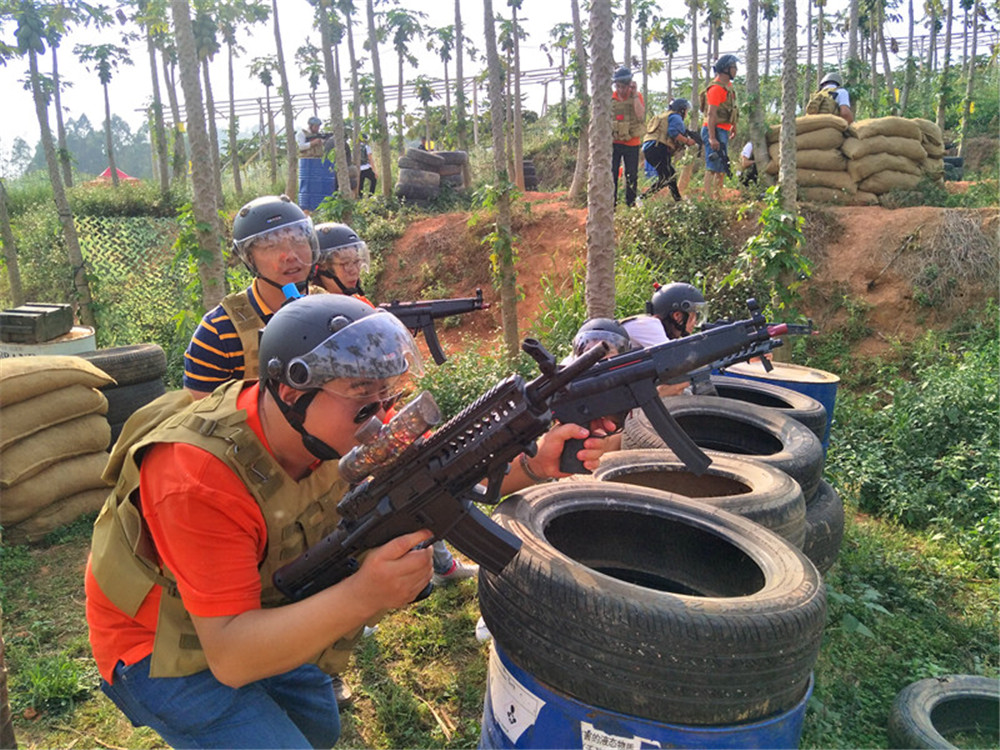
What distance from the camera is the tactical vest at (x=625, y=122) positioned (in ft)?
34.7

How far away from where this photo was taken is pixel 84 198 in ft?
60.2

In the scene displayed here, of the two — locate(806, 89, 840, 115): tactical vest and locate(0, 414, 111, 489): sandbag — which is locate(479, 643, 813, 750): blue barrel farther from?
locate(806, 89, 840, 115): tactical vest

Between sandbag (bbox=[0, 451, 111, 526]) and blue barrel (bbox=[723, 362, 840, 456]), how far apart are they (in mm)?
4916

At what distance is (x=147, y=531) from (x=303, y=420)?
19.8 inches

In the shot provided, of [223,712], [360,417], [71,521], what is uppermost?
[360,417]

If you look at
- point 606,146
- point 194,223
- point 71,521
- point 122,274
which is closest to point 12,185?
point 122,274

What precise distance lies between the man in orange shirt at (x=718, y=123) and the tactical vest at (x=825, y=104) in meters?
1.42

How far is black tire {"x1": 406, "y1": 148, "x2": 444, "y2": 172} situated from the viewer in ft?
54.7

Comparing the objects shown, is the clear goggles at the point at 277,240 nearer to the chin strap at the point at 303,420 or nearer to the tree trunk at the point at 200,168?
the chin strap at the point at 303,420

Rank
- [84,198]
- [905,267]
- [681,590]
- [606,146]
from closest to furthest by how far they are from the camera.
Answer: [681,590]
[606,146]
[905,267]
[84,198]

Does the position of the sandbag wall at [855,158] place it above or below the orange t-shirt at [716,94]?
below

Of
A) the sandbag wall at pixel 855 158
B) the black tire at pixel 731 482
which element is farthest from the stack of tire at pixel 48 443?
the sandbag wall at pixel 855 158

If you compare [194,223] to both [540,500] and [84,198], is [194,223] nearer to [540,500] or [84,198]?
[540,500]

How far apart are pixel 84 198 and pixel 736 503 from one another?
20.1 meters
